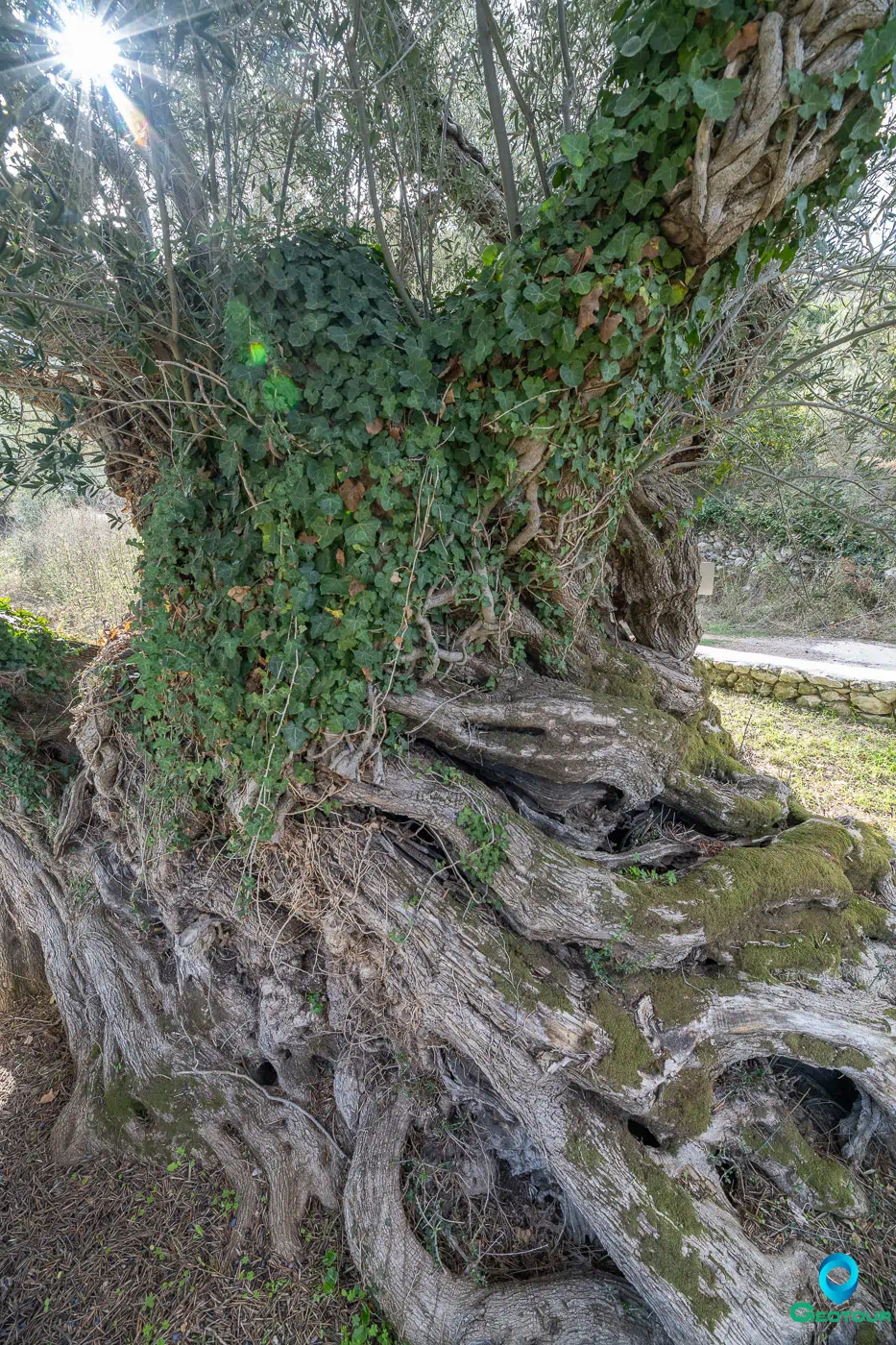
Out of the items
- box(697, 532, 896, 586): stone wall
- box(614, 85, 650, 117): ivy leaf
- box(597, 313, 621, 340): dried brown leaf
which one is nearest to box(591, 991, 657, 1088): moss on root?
box(597, 313, 621, 340): dried brown leaf

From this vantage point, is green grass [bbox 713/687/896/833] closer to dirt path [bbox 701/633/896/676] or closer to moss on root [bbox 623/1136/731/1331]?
dirt path [bbox 701/633/896/676]

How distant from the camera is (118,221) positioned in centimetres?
263

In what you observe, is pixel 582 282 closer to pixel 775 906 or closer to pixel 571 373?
pixel 571 373

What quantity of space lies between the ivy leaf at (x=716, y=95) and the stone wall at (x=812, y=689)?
23.7ft

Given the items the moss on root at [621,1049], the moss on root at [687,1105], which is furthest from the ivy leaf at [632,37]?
the moss on root at [687,1105]

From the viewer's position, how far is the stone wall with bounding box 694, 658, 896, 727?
28.4 feet

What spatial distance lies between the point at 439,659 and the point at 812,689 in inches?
334

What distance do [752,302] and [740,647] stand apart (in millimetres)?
8587

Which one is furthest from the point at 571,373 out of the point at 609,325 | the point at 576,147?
the point at 576,147

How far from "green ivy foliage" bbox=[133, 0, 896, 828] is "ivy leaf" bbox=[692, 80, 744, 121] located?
170mm

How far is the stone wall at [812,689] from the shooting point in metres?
8.66

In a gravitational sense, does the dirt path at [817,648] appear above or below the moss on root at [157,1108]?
above

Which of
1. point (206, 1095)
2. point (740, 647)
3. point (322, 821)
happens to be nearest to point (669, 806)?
point (322, 821)

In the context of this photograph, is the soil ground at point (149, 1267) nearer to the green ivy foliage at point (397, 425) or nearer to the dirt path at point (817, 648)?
the green ivy foliage at point (397, 425)
